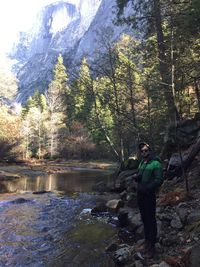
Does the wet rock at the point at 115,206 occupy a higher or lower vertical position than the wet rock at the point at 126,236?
higher

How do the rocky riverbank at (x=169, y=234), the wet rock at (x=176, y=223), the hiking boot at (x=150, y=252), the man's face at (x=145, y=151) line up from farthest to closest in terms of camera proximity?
1. the wet rock at (x=176, y=223)
2. the man's face at (x=145, y=151)
3. the hiking boot at (x=150, y=252)
4. the rocky riverbank at (x=169, y=234)

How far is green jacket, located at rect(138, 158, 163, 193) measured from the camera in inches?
259

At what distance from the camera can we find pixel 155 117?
23.0 meters

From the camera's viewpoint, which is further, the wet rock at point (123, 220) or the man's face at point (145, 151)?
the wet rock at point (123, 220)

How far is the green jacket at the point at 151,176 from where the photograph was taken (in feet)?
21.6

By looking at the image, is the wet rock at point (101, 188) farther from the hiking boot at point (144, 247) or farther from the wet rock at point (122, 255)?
the hiking boot at point (144, 247)

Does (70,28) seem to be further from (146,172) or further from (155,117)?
(146,172)

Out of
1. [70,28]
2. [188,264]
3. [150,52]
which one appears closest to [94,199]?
[150,52]

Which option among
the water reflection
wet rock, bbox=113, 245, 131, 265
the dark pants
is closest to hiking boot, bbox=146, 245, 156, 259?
the dark pants

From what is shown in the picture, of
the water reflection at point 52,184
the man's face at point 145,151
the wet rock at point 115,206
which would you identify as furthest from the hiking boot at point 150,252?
the water reflection at point 52,184

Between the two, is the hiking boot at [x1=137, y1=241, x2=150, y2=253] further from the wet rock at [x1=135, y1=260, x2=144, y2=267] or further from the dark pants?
the wet rock at [x1=135, y1=260, x2=144, y2=267]

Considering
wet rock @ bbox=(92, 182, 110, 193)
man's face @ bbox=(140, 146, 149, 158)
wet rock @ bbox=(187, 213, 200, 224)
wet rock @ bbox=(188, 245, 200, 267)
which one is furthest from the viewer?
wet rock @ bbox=(92, 182, 110, 193)

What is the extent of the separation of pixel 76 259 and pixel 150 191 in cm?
216

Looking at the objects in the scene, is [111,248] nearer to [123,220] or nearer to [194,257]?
[123,220]
